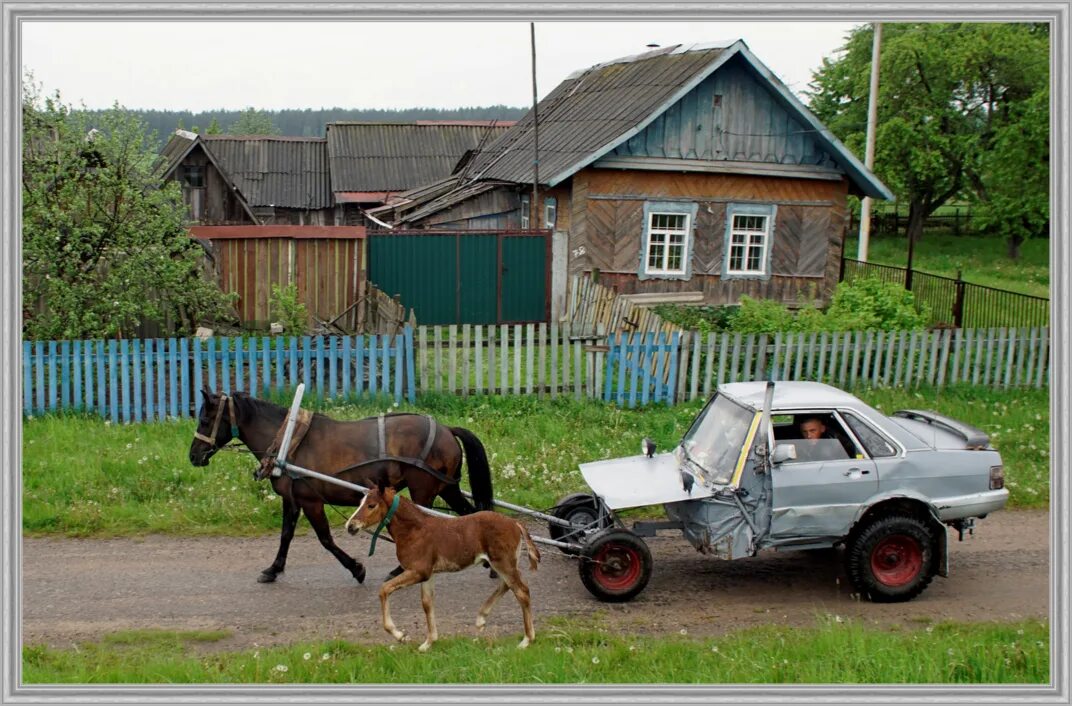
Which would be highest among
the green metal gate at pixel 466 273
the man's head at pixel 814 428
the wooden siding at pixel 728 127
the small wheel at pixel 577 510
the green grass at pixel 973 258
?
the wooden siding at pixel 728 127

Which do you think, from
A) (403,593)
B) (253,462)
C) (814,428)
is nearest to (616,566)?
(403,593)

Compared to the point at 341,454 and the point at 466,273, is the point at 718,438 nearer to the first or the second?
the point at 341,454

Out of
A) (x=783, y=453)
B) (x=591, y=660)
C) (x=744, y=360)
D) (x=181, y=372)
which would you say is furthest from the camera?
(x=744, y=360)

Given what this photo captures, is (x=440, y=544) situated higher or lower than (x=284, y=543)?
higher

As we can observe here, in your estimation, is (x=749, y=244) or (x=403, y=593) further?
(x=749, y=244)

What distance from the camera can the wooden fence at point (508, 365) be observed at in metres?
12.8

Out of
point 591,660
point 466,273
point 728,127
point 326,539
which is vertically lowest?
point 591,660

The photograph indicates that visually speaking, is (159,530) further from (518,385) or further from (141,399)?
(518,385)

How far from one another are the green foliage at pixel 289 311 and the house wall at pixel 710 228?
20.0 ft

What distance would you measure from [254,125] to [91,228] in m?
76.6

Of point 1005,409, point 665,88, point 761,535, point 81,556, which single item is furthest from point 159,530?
point 665,88

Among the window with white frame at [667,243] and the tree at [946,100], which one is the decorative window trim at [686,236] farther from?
the tree at [946,100]

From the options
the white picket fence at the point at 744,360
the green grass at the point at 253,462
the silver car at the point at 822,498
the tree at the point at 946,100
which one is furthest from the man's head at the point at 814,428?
the tree at the point at 946,100

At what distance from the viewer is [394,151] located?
39.9 meters
